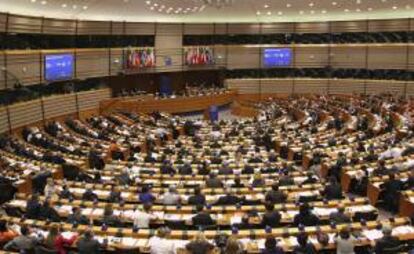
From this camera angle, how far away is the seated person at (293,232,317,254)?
10562 mm

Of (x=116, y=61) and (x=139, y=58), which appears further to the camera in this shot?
(x=139, y=58)

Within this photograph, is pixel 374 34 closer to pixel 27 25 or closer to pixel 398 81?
pixel 398 81

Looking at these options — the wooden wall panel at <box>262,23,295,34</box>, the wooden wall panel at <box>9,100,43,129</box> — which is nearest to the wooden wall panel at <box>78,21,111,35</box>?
the wooden wall panel at <box>9,100,43,129</box>

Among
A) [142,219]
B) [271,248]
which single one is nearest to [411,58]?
[142,219]

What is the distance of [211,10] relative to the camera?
40.7 metres

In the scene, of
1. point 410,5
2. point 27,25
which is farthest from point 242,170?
point 410,5

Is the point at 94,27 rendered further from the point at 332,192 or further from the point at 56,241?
the point at 56,241

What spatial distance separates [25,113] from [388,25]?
3026 cm

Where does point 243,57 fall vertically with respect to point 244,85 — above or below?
above

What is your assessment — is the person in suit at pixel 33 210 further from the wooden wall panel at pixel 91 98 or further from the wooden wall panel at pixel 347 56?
the wooden wall panel at pixel 347 56

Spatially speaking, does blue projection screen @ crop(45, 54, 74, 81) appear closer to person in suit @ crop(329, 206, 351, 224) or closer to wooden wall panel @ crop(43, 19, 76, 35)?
wooden wall panel @ crop(43, 19, 76, 35)

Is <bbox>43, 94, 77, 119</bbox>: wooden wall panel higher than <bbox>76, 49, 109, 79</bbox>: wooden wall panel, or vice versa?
<bbox>76, 49, 109, 79</bbox>: wooden wall panel

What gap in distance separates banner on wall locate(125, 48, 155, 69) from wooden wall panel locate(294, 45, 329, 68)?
13.6 m

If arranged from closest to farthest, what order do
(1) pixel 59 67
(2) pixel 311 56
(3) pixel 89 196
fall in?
(3) pixel 89 196 < (1) pixel 59 67 < (2) pixel 311 56
